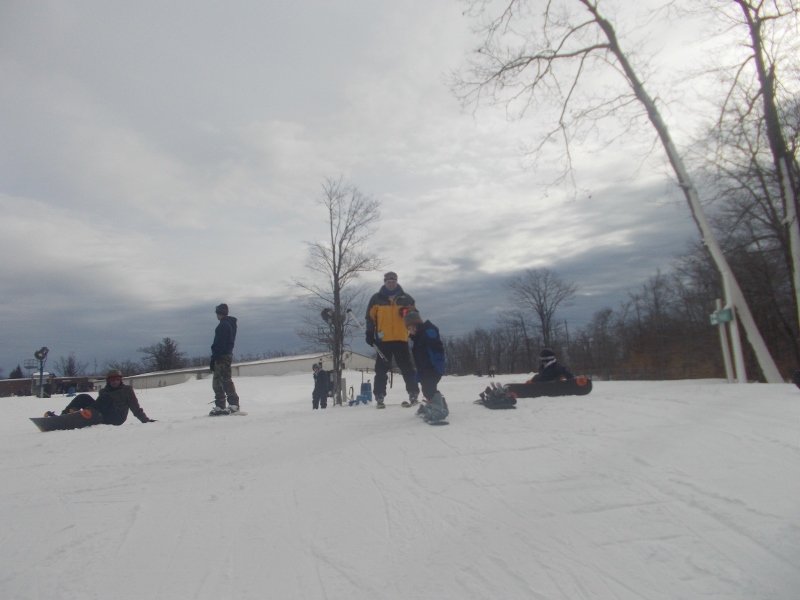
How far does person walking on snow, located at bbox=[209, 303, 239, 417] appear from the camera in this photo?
9438 mm

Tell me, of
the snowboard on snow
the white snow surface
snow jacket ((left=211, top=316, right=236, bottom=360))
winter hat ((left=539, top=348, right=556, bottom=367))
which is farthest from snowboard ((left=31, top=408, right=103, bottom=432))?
winter hat ((left=539, top=348, right=556, bottom=367))

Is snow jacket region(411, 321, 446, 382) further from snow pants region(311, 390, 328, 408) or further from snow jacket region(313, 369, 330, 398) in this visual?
snow pants region(311, 390, 328, 408)

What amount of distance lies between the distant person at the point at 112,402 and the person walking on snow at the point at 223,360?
135 cm

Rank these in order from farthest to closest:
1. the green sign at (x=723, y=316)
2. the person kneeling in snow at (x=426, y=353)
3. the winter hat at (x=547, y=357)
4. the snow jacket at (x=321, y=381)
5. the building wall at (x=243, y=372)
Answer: the building wall at (x=243, y=372) → the snow jacket at (x=321, y=381) → the green sign at (x=723, y=316) → the winter hat at (x=547, y=357) → the person kneeling in snow at (x=426, y=353)

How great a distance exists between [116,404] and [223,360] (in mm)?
2015

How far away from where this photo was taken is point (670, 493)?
3662 millimetres

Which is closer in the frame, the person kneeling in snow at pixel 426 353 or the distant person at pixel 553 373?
the person kneeling in snow at pixel 426 353

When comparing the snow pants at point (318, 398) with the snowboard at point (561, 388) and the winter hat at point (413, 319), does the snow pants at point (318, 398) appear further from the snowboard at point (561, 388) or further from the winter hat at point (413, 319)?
the winter hat at point (413, 319)

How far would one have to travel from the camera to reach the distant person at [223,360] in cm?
944

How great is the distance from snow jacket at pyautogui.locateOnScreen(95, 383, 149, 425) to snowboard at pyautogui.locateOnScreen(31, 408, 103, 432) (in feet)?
0.42

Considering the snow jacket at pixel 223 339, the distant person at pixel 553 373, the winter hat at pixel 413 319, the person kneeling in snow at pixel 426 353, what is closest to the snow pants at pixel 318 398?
the snow jacket at pixel 223 339

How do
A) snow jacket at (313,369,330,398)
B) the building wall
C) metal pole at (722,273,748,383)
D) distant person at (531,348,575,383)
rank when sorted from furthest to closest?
1. the building wall
2. snow jacket at (313,369,330,398)
3. metal pole at (722,273,748,383)
4. distant person at (531,348,575,383)

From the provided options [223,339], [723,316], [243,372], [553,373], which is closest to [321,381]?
[223,339]

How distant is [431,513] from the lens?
3.64 metres
